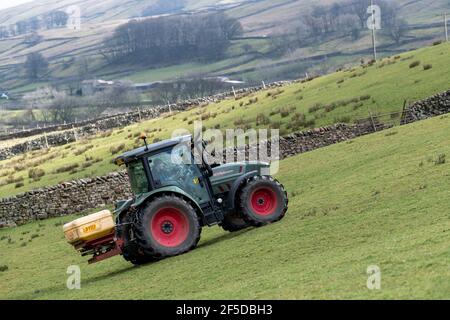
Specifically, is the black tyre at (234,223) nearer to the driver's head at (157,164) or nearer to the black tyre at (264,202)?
the black tyre at (264,202)

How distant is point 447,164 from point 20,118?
138m

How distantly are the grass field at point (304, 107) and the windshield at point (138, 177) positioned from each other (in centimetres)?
2155

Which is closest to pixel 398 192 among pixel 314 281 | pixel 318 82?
pixel 314 281

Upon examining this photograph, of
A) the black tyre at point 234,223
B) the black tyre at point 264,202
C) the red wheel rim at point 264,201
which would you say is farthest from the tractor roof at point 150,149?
the black tyre at point 234,223

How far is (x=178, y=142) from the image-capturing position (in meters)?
18.0

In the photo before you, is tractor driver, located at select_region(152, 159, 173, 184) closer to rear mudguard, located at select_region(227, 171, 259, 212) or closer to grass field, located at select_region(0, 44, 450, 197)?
rear mudguard, located at select_region(227, 171, 259, 212)

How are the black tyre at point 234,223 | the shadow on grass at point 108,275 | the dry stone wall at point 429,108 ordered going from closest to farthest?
the shadow on grass at point 108,275, the black tyre at point 234,223, the dry stone wall at point 429,108

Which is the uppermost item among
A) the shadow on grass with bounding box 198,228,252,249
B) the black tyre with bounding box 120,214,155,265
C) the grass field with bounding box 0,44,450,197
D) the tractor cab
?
the tractor cab

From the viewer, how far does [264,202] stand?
18891mm

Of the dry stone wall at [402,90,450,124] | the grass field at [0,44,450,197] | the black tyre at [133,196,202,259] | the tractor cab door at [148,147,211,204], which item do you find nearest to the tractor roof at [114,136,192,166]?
the tractor cab door at [148,147,211,204]

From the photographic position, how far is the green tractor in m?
16.9

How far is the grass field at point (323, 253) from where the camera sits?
11008mm

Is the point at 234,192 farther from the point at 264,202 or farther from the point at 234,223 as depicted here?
the point at 234,223

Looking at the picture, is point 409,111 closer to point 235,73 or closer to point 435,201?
point 435,201
